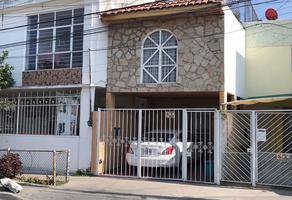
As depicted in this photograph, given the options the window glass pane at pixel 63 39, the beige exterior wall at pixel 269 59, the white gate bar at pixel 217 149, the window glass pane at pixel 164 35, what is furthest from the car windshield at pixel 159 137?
the beige exterior wall at pixel 269 59

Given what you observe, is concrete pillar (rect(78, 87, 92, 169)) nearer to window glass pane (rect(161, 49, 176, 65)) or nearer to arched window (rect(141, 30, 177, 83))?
arched window (rect(141, 30, 177, 83))

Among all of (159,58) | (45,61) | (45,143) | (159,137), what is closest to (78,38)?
(45,61)

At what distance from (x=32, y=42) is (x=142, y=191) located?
7.85 meters

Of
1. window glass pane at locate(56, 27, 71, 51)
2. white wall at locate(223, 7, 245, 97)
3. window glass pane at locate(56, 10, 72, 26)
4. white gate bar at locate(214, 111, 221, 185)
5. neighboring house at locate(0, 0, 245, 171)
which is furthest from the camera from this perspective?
window glass pane at locate(56, 10, 72, 26)

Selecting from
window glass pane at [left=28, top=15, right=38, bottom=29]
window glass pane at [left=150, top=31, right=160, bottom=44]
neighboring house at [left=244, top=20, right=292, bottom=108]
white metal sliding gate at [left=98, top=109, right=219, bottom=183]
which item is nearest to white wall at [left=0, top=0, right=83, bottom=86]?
window glass pane at [left=28, top=15, right=38, bottom=29]

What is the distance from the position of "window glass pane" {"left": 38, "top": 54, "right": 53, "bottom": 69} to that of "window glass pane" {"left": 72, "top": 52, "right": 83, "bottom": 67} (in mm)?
961

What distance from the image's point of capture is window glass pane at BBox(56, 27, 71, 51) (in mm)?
16031

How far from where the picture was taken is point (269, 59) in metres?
17.6

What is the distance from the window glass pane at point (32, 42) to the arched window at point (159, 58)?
4397 millimetres

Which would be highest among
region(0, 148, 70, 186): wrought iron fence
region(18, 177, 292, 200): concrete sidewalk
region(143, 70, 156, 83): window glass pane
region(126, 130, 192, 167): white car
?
region(143, 70, 156, 83): window glass pane

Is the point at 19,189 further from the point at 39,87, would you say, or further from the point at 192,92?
the point at 192,92

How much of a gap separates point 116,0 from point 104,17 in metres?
1.32

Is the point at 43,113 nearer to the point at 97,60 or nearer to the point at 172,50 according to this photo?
the point at 97,60

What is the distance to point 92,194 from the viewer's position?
37.8 ft
